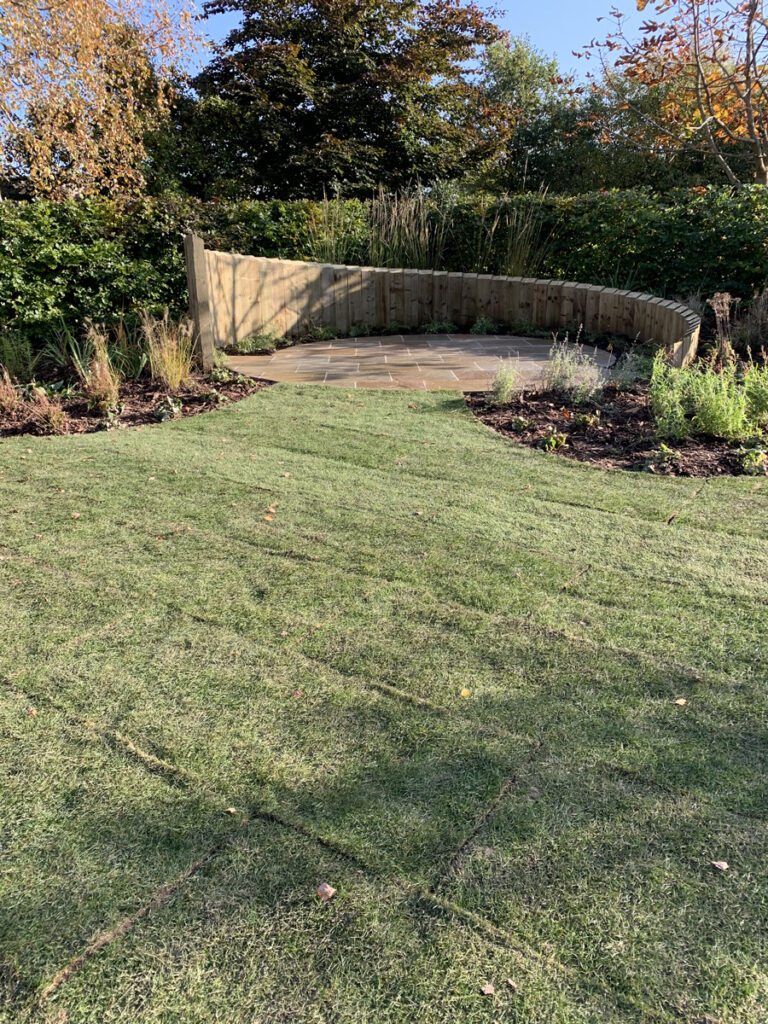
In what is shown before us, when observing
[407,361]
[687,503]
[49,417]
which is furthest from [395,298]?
[687,503]

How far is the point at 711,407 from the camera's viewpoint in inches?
181

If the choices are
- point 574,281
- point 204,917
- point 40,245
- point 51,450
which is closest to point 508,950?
point 204,917

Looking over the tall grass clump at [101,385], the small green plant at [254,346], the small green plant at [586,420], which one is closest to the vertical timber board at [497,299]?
the small green plant at [254,346]

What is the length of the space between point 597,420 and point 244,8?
1631cm

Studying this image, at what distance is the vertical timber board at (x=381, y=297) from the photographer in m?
9.28

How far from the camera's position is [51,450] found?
4910 millimetres

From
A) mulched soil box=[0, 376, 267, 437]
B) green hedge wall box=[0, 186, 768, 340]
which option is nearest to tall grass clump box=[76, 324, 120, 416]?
mulched soil box=[0, 376, 267, 437]

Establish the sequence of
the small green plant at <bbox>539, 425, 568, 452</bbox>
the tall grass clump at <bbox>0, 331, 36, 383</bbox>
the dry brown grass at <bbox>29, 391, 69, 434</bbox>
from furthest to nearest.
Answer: the tall grass clump at <bbox>0, 331, 36, 383</bbox>, the dry brown grass at <bbox>29, 391, 69, 434</bbox>, the small green plant at <bbox>539, 425, 568, 452</bbox>

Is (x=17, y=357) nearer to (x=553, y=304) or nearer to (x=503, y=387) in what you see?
(x=503, y=387)

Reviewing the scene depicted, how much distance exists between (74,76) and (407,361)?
6.12m

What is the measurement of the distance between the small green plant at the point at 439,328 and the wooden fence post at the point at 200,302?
11.0ft

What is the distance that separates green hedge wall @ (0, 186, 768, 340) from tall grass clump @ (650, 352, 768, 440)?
375 centimetres

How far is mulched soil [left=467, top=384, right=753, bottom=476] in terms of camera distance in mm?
4395

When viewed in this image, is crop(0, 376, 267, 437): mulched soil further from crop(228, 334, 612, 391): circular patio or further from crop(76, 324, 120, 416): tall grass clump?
crop(228, 334, 612, 391): circular patio
